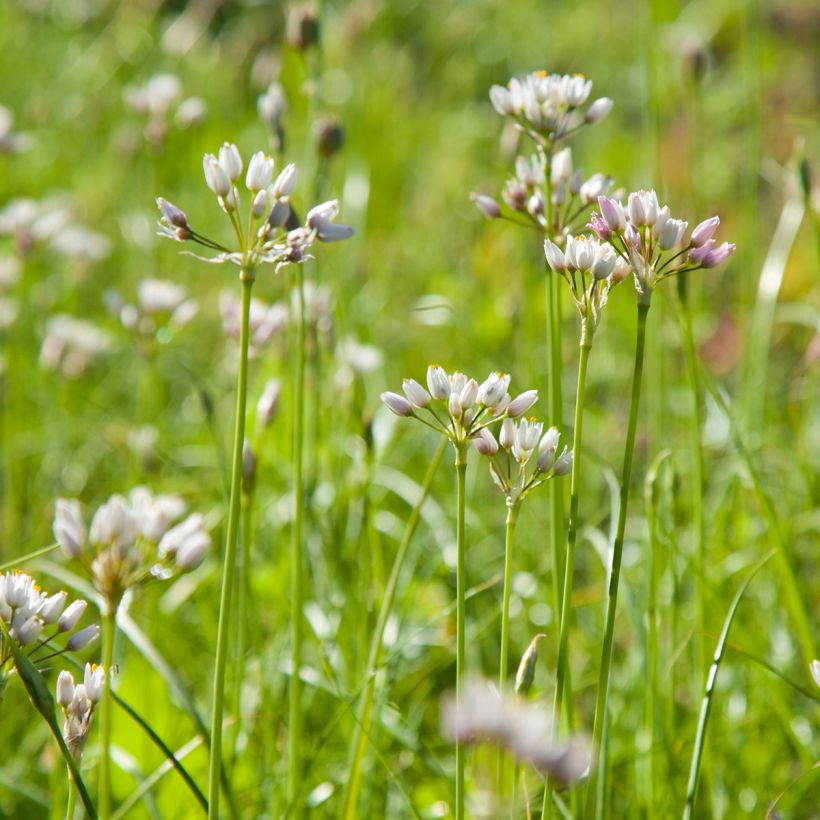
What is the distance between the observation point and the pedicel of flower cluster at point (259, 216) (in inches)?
40.4

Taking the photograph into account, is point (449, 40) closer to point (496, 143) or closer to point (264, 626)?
point (496, 143)

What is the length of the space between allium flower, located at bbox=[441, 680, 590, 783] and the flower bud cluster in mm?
802

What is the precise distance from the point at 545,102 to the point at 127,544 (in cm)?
73

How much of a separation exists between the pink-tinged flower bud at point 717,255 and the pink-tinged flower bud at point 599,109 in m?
0.37

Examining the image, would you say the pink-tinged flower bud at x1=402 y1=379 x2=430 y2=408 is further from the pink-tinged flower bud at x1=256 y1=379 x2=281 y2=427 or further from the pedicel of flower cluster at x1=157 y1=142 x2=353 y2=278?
the pink-tinged flower bud at x1=256 y1=379 x2=281 y2=427

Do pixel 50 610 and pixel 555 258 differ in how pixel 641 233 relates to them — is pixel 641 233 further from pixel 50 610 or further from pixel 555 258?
pixel 50 610

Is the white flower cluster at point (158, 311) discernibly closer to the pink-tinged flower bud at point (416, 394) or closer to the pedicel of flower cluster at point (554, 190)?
the pedicel of flower cluster at point (554, 190)

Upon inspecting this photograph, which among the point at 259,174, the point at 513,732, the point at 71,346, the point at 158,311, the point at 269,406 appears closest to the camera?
the point at 513,732

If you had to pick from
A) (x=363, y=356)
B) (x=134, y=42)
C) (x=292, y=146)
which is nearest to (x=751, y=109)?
(x=363, y=356)

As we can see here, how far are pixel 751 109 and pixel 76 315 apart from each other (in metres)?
2.25

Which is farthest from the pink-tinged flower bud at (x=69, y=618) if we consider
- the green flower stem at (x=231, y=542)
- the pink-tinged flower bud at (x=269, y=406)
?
the pink-tinged flower bud at (x=269, y=406)

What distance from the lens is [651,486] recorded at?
1346mm

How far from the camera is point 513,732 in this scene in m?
0.67

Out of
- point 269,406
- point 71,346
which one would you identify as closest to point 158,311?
point 269,406
